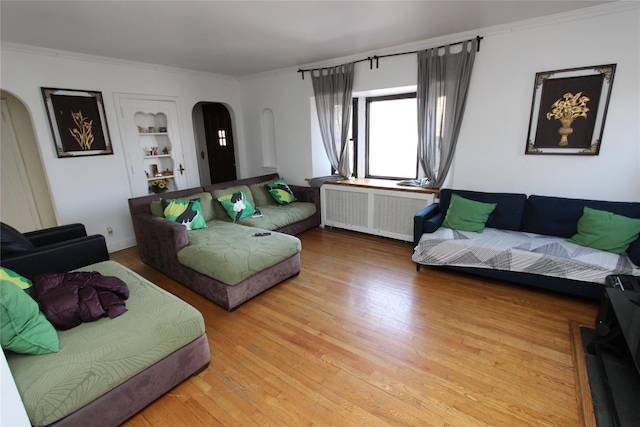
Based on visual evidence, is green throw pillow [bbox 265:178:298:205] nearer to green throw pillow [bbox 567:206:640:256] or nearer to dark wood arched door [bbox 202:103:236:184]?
dark wood arched door [bbox 202:103:236:184]

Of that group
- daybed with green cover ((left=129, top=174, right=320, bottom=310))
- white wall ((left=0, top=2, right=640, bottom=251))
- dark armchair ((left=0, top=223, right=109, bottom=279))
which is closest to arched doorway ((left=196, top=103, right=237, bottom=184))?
white wall ((left=0, top=2, right=640, bottom=251))

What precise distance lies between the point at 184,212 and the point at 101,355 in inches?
80.5

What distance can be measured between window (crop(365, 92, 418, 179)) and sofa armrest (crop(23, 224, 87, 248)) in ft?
12.6

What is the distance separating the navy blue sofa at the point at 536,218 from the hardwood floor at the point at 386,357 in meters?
0.15

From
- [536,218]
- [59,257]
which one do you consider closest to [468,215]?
[536,218]

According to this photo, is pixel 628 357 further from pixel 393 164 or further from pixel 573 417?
pixel 393 164

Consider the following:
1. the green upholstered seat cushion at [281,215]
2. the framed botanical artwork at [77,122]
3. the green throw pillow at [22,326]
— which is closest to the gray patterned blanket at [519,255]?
the green upholstered seat cushion at [281,215]

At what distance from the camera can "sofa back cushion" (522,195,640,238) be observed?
2.71 metres

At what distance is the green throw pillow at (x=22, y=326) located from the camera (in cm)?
137

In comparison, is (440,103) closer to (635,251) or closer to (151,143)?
(635,251)

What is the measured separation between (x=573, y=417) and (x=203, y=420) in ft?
6.49

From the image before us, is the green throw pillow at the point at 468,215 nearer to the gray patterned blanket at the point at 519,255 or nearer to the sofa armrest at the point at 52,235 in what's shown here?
the gray patterned blanket at the point at 519,255

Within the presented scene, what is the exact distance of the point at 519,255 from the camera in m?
2.64

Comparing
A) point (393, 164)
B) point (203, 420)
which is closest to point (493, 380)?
point (203, 420)
